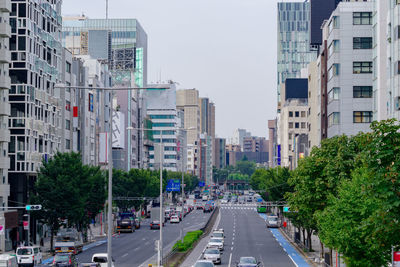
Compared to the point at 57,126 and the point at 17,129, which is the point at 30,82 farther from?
the point at 57,126

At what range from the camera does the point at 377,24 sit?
69.9m

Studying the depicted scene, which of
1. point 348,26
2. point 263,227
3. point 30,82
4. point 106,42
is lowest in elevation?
point 263,227

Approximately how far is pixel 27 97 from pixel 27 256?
2994 cm

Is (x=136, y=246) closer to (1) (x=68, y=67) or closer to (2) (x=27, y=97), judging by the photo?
(2) (x=27, y=97)

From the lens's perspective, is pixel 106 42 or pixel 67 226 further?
pixel 106 42

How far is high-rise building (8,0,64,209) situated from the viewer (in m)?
86.5

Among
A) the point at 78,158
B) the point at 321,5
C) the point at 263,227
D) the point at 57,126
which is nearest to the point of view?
the point at 78,158

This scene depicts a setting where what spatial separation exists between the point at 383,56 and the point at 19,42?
43.2 m

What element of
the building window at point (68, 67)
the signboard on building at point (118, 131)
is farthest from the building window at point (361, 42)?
the signboard on building at point (118, 131)

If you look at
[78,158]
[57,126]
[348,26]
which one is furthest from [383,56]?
[57,126]

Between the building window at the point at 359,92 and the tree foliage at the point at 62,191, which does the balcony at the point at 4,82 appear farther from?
the building window at the point at 359,92

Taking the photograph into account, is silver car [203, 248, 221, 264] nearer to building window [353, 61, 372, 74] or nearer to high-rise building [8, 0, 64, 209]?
high-rise building [8, 0, 64, 209]

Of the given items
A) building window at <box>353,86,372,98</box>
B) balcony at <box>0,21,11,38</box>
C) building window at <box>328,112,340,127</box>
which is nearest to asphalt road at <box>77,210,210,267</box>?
balcony at <box>0,21,11,38</box>

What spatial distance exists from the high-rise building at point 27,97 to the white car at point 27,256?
76.8 ft
